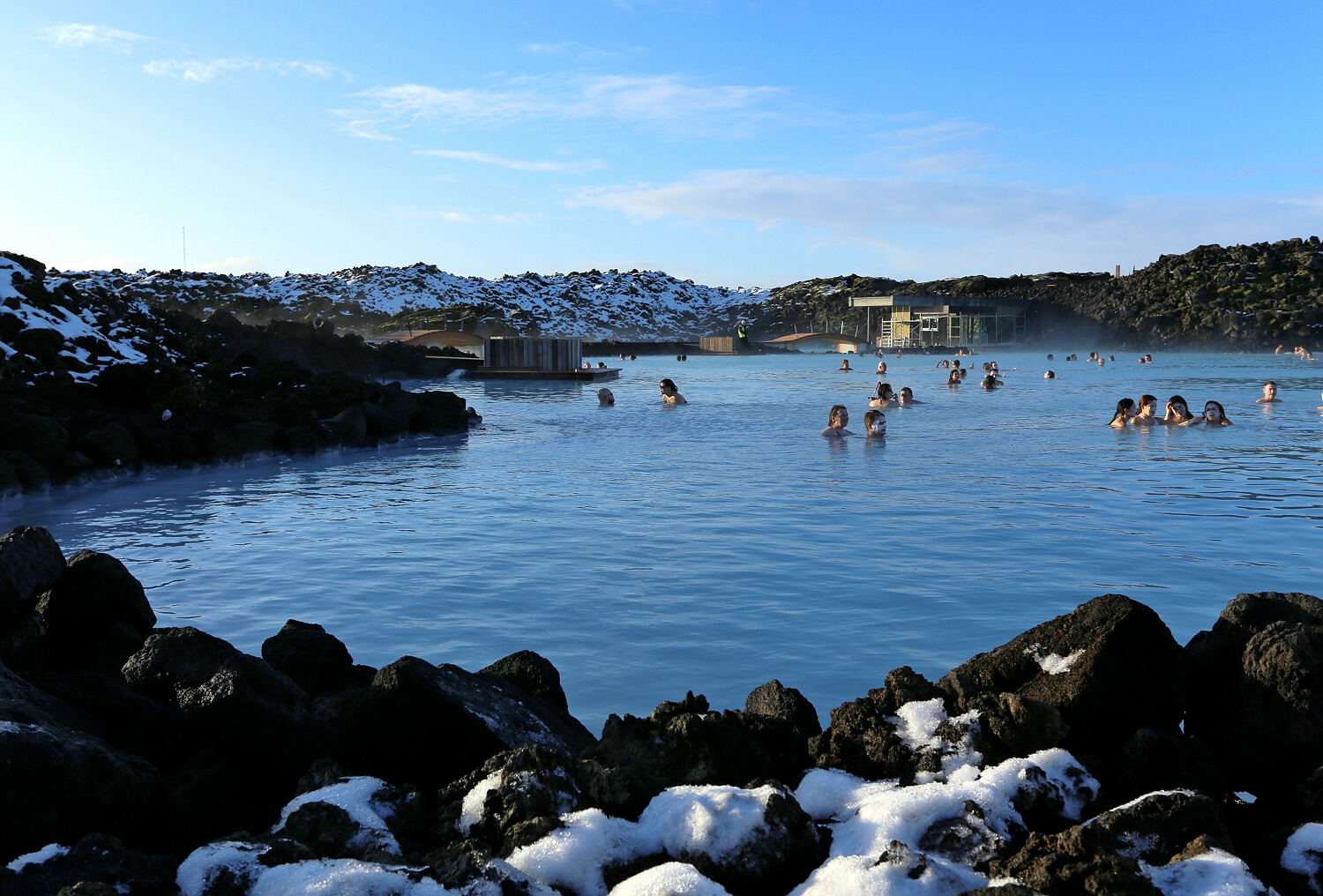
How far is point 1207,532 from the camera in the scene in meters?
9.36

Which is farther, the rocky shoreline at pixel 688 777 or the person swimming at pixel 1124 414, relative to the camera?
the person swimming at pixel 1124 414

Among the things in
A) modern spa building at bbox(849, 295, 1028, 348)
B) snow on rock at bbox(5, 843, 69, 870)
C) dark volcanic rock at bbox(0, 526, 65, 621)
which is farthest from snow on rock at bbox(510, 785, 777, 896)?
modern spa building at bbox(849, 295, 1028, 348)

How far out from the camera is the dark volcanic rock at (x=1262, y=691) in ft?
11.4

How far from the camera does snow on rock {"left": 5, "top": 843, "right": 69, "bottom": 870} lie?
2625mm

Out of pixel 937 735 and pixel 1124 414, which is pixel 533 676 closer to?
pixel 937 735

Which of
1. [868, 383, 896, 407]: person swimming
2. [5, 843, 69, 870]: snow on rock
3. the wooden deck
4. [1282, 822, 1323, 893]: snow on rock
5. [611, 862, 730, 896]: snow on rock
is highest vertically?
the wooden deck

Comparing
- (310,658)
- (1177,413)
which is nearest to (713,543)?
(310,658)

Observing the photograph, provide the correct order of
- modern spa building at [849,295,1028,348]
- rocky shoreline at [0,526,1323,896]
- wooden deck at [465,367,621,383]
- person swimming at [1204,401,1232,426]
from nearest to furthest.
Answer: rocky shoreline at [0,526,1323,896] → person swimming at [1204,401,1232,426] → wooden deck at [465,367,621,383] → modern spa building at [849,295,1028,348]

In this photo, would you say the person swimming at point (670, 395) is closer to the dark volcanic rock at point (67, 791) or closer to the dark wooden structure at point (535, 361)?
the dark wooden structure at point (535, 361)

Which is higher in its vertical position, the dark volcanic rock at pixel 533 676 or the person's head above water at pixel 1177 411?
the person's head above water at pixel 1177 411

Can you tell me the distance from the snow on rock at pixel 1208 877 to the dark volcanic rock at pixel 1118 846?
0.20 ft

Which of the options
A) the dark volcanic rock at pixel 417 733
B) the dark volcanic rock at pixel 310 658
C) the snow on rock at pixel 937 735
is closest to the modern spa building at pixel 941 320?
the dark volcanic rock at pixel 310 658

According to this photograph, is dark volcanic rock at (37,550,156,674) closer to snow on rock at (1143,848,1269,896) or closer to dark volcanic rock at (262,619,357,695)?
dark volcanic rock at (262,619,357,695)

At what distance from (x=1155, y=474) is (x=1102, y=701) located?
10.5 metres
